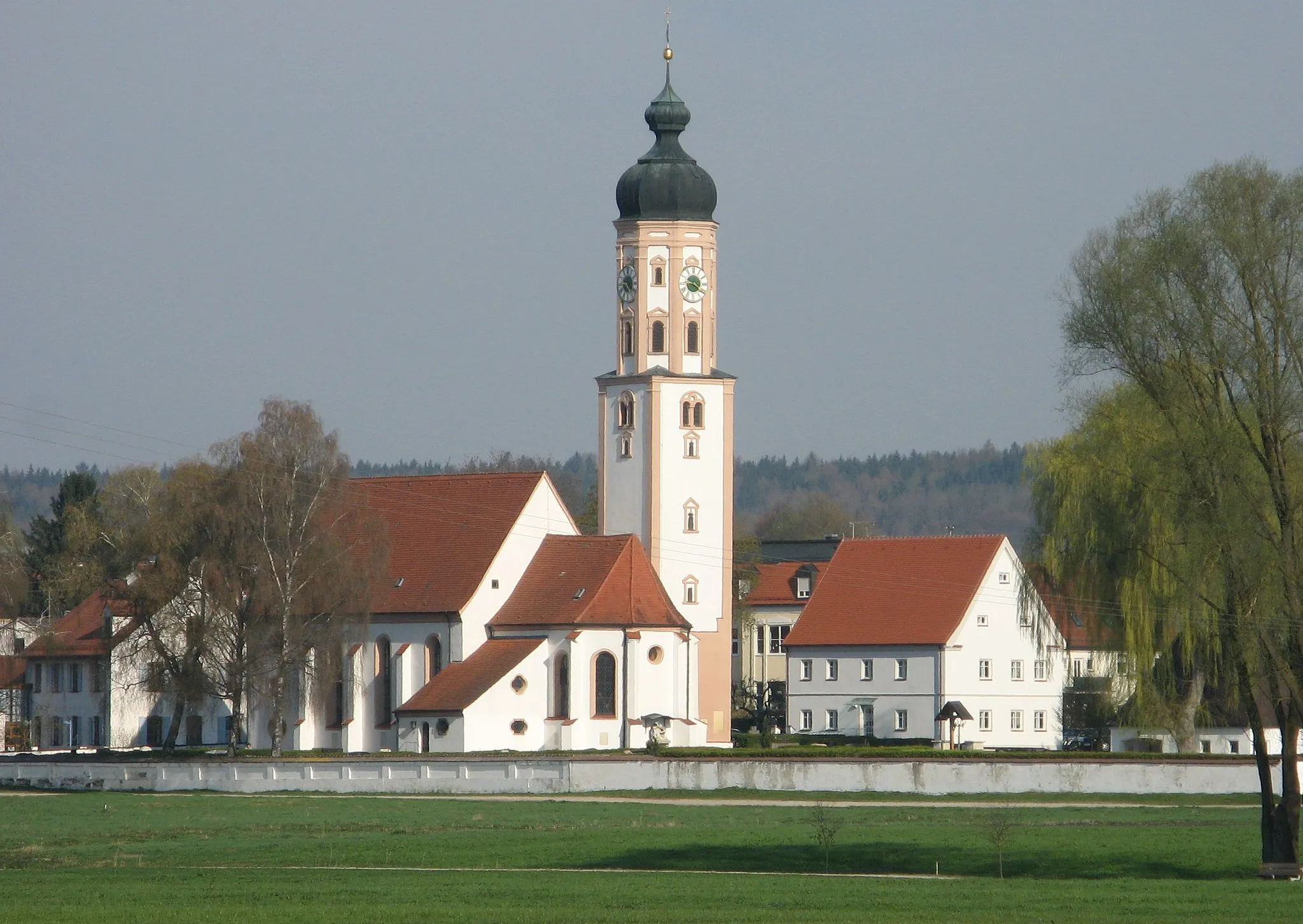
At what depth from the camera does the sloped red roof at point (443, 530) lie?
219ft

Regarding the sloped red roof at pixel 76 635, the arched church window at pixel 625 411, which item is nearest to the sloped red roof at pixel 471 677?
the arched church window at pixel 625 411

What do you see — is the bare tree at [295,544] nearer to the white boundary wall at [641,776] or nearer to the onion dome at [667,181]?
the white boundary wall at [641,776]

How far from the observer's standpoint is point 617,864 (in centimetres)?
3453

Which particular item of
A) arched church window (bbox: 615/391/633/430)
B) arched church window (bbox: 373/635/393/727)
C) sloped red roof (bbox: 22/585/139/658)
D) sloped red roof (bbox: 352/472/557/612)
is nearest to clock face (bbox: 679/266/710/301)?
arched church window (bbox: 615/391/633/430)

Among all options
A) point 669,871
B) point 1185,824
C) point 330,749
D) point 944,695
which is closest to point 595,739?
point 330,749

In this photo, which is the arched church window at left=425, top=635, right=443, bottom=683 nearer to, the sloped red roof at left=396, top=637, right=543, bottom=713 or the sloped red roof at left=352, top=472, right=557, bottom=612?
the sloped red roof at left=396, top=637, right=543, bottom=713

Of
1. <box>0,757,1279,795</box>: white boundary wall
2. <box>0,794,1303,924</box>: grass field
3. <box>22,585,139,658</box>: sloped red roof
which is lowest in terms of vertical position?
<box>0,794,1303,924</box>: grass field

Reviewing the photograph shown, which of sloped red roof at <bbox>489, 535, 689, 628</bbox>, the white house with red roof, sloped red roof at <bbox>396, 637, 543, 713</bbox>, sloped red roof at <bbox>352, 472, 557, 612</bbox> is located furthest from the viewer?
the white house with red roof

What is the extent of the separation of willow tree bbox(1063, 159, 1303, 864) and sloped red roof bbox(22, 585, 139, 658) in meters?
49.5

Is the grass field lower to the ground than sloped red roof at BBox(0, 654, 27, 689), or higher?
lower

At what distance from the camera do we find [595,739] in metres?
64.4

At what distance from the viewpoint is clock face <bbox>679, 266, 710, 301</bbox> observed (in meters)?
69.6

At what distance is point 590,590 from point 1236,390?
118 feet

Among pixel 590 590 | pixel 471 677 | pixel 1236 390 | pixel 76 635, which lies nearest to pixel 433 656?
pixel 471 677
